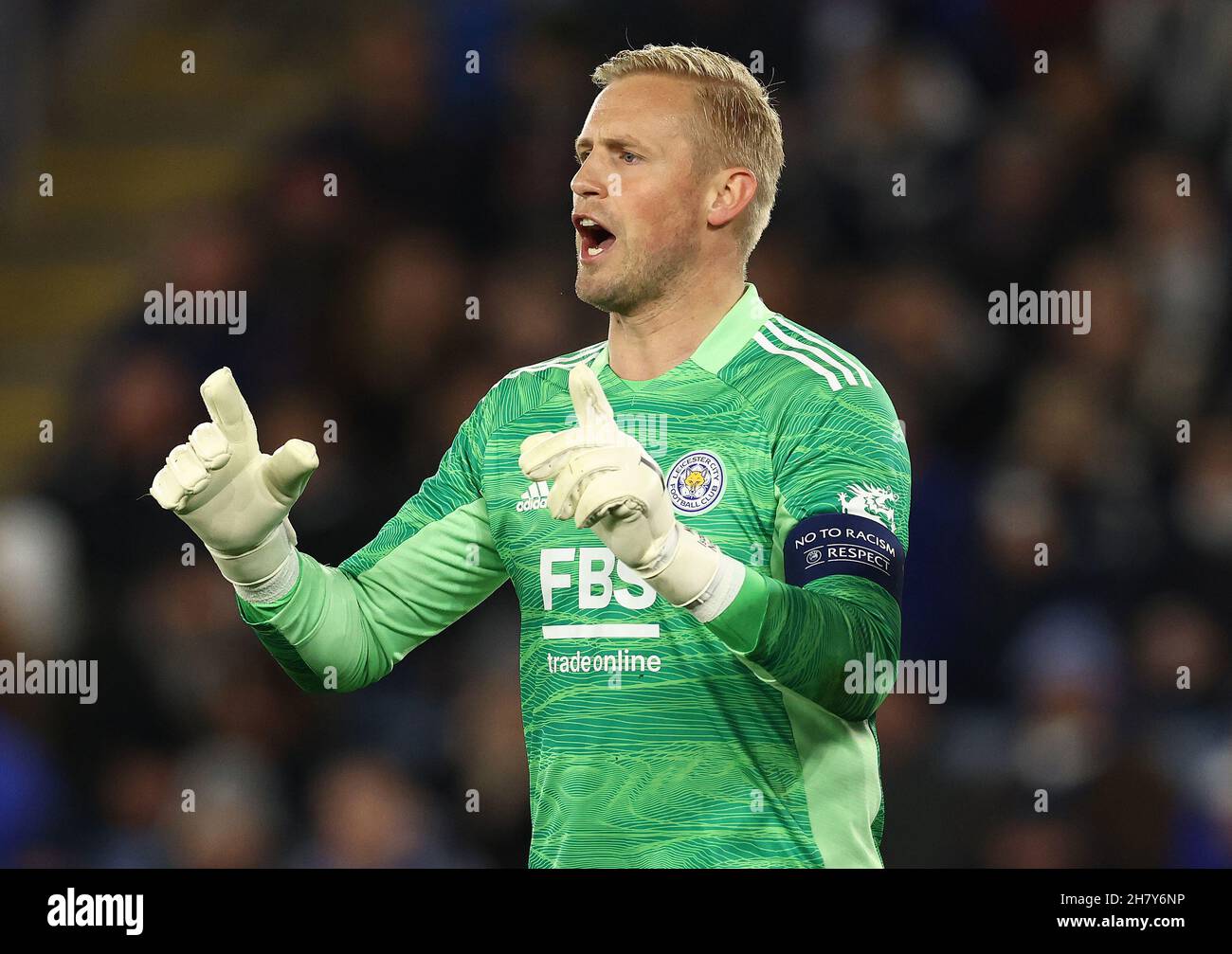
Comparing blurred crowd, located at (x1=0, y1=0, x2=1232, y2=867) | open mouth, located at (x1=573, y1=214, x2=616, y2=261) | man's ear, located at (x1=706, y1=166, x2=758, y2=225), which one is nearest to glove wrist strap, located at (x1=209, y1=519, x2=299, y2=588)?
open mouth, located at (x1=573, y1=214, x2=616, y2=261)

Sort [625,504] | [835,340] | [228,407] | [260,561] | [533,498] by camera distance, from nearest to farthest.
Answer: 1. [625,504]
2. [228,407]
3. [260,561]
4. [533,498]
5. [835,340]

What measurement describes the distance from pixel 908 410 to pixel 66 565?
8.30 ft

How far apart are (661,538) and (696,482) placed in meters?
0.46

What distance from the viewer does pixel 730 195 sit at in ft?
11.4

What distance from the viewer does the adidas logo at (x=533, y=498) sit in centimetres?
325

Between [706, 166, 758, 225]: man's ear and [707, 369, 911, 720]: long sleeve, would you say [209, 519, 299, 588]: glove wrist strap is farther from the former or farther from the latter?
[706, 166, 758, 225]: man's ear

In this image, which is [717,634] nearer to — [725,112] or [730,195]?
[730,195]

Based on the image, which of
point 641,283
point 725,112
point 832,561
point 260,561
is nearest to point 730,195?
point 725,112

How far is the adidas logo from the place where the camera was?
325cm

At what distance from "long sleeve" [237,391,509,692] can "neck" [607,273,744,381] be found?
329 millimetres

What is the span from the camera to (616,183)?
3.38m

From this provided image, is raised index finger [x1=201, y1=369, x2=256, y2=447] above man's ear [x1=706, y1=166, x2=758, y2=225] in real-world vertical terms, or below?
below

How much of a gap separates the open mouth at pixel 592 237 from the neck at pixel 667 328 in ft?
0.42

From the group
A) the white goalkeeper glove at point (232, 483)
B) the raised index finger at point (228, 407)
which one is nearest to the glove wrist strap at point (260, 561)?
the white goalkeeper glove at point (232, 483)
